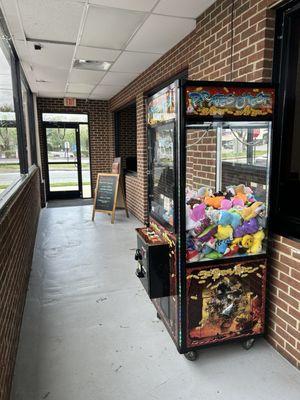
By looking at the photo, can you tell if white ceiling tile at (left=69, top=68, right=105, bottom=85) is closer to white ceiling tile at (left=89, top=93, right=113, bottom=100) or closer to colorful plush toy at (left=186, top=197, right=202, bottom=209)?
white ceiling tile at (left=89, top=93, right=113, bottom=100)

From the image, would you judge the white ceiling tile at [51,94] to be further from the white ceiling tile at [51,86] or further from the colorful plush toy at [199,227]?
the colorful plush toy at [199,227]

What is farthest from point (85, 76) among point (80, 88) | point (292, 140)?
point (292, 140)

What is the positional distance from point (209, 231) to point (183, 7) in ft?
6.93

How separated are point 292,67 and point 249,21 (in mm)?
547

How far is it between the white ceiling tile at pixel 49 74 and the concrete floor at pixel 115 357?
341cm

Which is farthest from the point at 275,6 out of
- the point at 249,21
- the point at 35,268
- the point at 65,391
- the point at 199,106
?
the point at 35,268

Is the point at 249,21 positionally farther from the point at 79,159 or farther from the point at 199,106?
the point at 79,159

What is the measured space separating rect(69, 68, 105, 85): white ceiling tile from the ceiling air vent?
204 mm

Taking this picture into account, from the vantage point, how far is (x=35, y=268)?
12.1 ft

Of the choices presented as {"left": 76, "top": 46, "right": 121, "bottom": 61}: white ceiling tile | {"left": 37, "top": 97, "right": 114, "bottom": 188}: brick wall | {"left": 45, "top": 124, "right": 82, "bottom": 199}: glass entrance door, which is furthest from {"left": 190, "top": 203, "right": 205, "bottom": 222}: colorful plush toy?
{"left": 45, "top": 124, "right": 82, "bottom": 199}: glass entrance door

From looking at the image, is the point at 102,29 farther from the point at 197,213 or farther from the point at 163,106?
the point at 197,213

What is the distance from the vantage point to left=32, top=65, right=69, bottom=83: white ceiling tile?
195 inches

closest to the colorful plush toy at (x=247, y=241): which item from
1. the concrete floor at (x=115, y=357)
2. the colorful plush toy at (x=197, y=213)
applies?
the colorful plush toy at (x=197, y=213)

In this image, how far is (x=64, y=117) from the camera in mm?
8219
